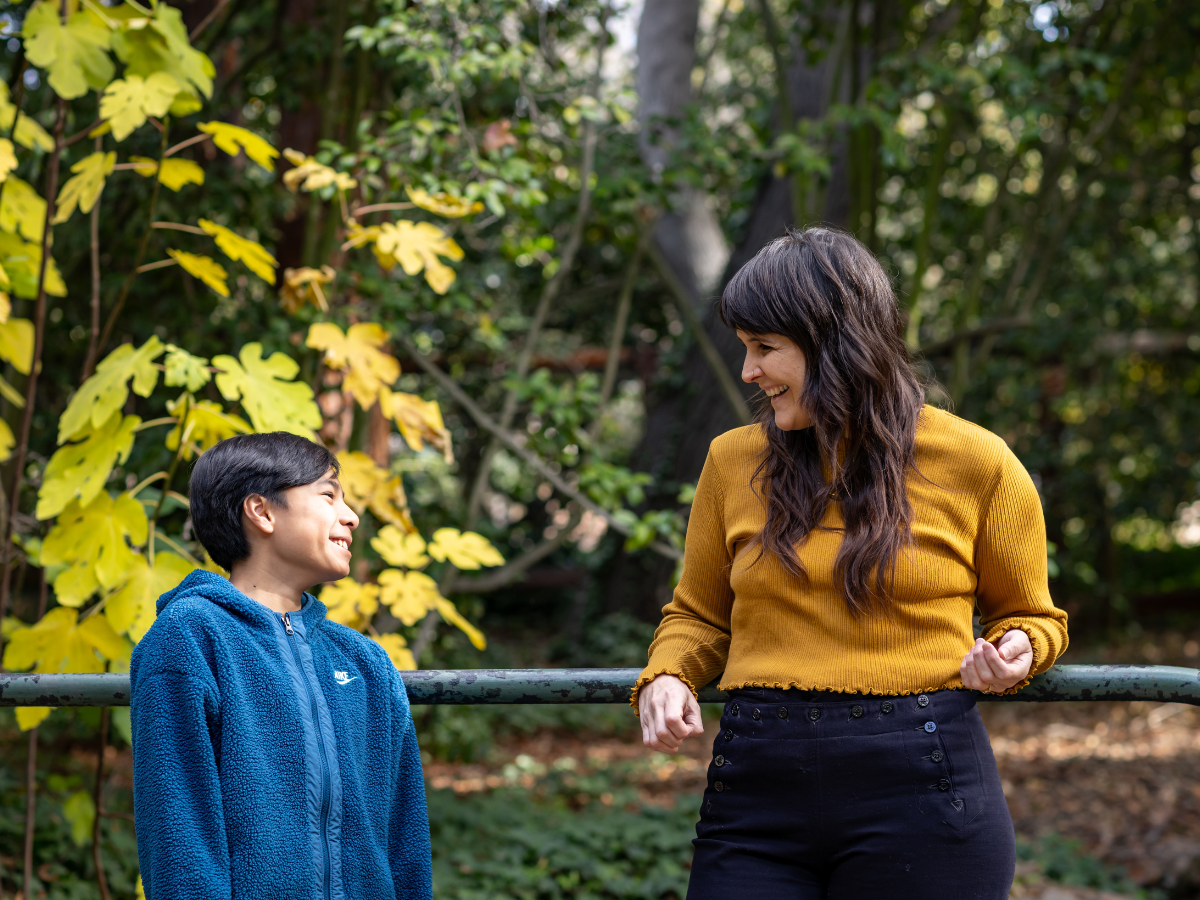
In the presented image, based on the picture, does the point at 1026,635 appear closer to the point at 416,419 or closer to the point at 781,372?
the point at 781,372

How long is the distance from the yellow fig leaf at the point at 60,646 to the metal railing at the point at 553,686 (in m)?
0.65

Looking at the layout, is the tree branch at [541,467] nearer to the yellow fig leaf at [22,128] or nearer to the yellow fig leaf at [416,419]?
the yellow fig leaf at [416,419]

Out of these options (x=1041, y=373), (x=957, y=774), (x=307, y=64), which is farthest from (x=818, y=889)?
(x=1041, y=373)

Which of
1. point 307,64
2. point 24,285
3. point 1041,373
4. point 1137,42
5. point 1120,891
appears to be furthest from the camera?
point 1041,373

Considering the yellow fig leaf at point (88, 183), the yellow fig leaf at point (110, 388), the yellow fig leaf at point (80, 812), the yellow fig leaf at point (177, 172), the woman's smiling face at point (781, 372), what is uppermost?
the yellow fig leaf at point (177, 172)

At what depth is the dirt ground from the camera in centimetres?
556

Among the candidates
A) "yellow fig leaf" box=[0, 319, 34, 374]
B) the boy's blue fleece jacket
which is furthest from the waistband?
"yellow fig leaf" box=[0, 319, 34, 374]

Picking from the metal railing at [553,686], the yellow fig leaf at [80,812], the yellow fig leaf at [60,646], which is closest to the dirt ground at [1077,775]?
the yellow fig leaf at [80,812]

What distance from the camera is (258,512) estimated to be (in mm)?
1622

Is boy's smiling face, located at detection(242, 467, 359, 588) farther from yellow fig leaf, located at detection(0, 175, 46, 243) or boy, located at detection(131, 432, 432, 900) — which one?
yellow fig leaf, located at detection(0, 175, 46, 243)

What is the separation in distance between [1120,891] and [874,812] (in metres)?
4.54

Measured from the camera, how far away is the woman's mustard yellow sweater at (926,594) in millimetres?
1468

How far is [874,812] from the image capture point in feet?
4.65

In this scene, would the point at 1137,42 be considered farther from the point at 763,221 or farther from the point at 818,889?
the point at 818,889
